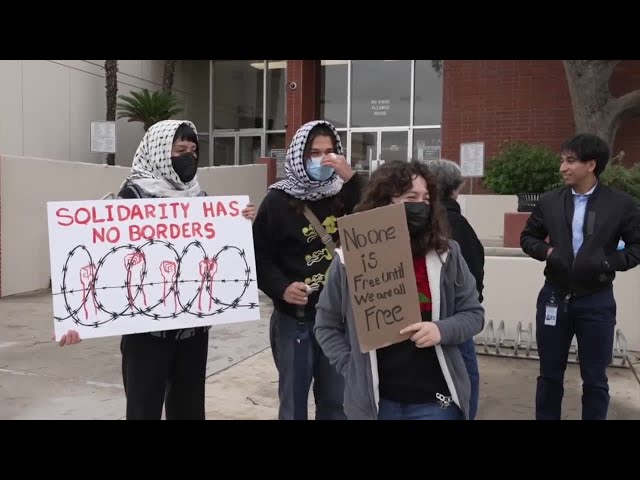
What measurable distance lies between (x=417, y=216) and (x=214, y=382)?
3505mm

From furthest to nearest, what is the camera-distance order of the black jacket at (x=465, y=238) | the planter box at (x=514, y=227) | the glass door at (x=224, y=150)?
the glass door at (x=224, y=150)
the planter box at (x=514, y=227)
the black jacket at (x=465, y=238)

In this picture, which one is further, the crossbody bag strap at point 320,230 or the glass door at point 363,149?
the glass door at point 363,149

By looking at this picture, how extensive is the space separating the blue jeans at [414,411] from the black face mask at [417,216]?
0.65 metres

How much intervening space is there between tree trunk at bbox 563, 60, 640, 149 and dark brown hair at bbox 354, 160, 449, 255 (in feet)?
34.8

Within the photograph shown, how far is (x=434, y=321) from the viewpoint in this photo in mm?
2248

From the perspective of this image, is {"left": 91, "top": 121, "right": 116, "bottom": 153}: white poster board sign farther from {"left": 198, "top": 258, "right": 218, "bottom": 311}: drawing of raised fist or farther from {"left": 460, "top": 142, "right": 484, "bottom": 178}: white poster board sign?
{"left": 198, "top": 258, "right": 218, "bottom": 311}: drawing of raised fist

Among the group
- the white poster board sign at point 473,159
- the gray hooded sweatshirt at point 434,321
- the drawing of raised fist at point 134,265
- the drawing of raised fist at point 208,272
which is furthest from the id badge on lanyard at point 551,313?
the white poster board sign at point 473,159

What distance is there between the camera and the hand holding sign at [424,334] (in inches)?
84.7

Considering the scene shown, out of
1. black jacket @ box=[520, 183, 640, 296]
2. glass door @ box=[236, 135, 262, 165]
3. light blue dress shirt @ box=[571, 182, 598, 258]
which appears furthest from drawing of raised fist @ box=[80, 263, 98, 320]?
glass door @ box=[236, 135, 262, 165]

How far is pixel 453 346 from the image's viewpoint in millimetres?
2287

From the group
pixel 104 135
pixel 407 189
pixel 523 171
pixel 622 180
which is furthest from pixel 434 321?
pixel 523 171

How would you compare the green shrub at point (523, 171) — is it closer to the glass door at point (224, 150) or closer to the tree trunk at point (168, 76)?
the tree trunk at point (168, 76)

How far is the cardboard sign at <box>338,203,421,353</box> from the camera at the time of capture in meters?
Answer: 2.19

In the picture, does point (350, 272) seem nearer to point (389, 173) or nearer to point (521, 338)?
point (389, 173)
